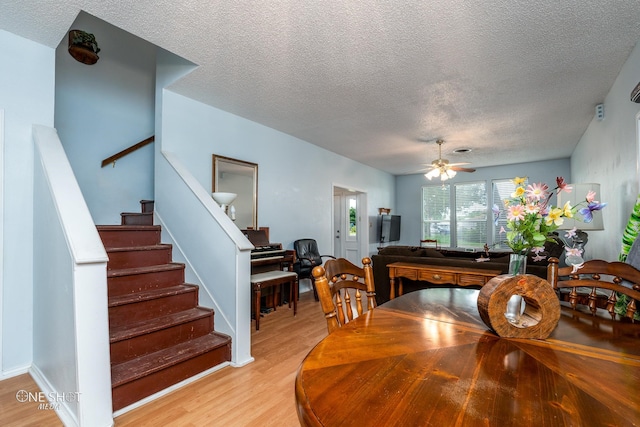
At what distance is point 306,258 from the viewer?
4543mm

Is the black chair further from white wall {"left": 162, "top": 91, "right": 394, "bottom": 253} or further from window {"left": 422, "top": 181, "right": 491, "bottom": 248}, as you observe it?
window {"left": 422, "top": 181, "right": 491, "bottom": 248}

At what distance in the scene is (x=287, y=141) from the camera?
4883 millimetres

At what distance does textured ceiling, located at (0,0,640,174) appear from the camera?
202 cm

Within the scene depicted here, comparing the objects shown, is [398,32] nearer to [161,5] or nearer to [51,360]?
[161,5]

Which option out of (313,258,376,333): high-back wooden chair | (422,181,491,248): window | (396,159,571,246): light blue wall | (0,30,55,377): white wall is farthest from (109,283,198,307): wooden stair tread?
(396,159,571,246): light blue wall

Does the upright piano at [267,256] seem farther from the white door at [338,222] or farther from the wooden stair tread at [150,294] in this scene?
the white door at [338,222]

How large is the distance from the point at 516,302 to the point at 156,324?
2357mm

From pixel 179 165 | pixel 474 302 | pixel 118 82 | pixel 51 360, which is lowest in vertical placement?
pixel 51 360

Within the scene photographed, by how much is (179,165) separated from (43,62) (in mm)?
1254

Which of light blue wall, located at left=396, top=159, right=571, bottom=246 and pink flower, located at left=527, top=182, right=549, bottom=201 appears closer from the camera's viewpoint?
pink flower, located at left=527, top=182, right=549, bottom=201

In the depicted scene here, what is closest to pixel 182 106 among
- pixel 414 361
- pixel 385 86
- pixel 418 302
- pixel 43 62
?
pixel 43 62

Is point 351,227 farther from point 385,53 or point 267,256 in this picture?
point 385,53

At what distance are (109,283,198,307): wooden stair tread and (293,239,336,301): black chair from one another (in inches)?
76.2

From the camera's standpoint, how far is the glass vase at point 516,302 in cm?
116
